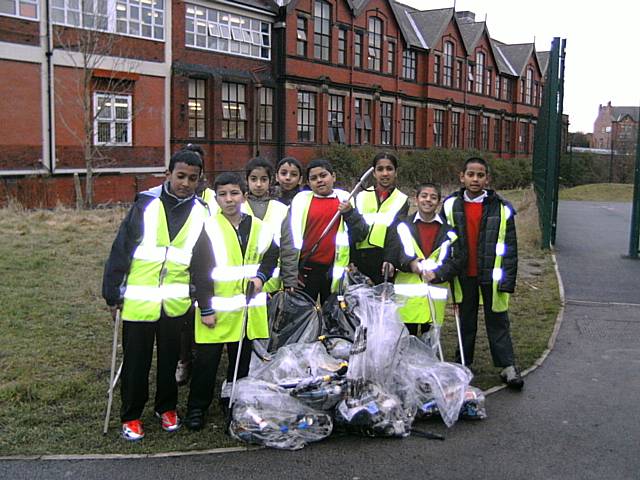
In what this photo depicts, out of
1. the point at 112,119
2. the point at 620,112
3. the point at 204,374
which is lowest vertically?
the point at 204,374

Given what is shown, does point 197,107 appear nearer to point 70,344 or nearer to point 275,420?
point 70,344

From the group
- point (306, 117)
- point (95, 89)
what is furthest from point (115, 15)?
point (306, 117)

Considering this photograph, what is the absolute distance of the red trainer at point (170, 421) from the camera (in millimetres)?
5074

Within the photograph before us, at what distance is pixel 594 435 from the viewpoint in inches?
200

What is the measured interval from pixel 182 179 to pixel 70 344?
3188 millimetres

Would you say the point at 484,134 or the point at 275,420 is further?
the point at 484,134

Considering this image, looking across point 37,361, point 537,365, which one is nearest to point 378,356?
point 537,365

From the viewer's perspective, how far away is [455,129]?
51062 millimetres

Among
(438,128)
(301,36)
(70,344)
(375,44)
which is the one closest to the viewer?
(70,344)

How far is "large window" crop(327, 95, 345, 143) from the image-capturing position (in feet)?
127

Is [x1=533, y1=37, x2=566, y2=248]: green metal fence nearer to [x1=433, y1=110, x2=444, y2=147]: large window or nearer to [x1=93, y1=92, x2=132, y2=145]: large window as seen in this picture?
[x1=93, y1=92, x2=132, y2=145]: large window

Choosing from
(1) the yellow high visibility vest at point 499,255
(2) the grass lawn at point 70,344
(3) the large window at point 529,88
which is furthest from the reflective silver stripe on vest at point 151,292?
(3) the large window at point 529,88

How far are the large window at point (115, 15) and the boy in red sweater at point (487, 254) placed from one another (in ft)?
76.7

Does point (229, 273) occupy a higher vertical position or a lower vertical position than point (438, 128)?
lower
